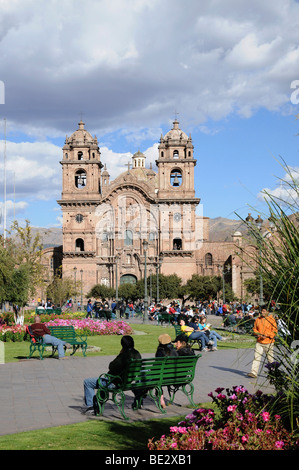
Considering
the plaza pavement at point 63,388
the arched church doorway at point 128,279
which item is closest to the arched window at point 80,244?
the arched church doorway at point 128,279

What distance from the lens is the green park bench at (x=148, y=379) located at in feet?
24.7

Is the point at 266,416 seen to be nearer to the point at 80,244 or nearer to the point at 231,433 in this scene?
the point at 231,433

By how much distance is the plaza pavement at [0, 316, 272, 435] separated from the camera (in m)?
7.45

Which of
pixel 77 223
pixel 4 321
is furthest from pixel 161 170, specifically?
pixel 4 321

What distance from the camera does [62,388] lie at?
9766mm

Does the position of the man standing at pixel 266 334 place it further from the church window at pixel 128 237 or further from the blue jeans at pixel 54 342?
the church window at pixel 128 237

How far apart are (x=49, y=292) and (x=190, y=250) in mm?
18661

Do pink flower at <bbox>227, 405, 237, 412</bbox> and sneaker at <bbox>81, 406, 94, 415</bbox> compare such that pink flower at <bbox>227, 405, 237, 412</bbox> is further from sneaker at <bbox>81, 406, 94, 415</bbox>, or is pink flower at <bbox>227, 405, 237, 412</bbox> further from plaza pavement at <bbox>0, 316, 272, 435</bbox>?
sneaker at <bbox>81, 406, 94, 415</bbox>

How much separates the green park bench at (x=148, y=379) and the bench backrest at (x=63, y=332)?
695 cm

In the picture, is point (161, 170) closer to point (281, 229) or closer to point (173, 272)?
point (173, 272)

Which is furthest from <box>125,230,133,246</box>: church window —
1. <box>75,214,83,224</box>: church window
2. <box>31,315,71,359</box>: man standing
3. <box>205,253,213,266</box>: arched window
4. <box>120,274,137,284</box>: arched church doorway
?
<box>31,315,71,359</box>: man standing

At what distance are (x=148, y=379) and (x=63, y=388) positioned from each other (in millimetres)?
2493

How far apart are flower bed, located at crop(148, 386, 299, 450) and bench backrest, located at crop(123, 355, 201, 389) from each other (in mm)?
2791

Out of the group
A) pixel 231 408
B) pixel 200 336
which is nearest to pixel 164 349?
pixel 231 408
